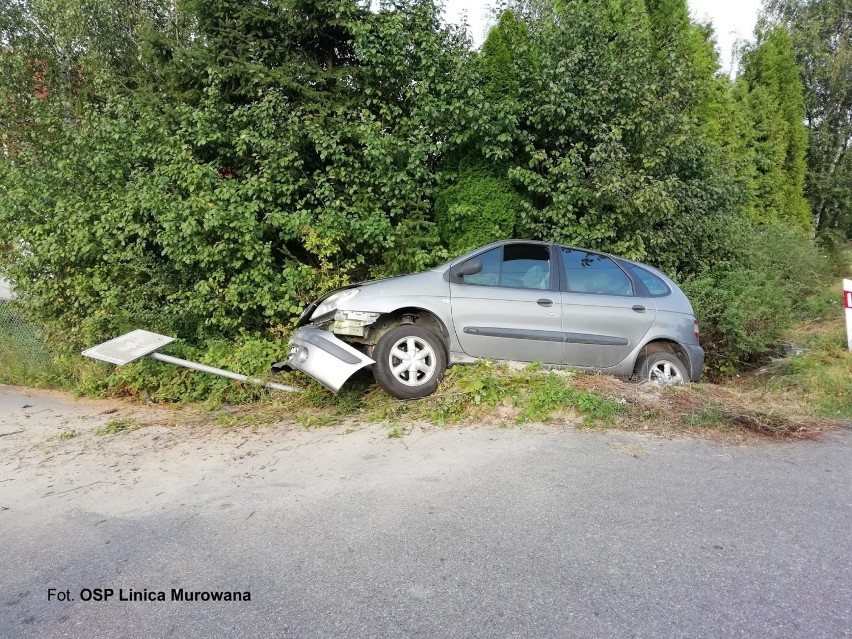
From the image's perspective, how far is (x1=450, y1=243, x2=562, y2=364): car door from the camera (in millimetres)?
6383

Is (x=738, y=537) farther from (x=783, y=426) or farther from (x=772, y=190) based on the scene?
(x=772, y=190)

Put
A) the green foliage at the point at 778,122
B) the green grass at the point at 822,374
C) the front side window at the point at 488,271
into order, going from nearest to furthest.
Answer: the green grass at the point at 822,374
the front side window at the point at 488,271
the green foliage at the point at 778,122

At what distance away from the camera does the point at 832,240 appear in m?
21.2

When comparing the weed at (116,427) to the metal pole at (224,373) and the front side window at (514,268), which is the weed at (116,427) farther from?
the front side window at (514,268)

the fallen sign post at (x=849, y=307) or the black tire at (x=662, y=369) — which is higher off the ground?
the fallen sign post at (x=849, y=307)

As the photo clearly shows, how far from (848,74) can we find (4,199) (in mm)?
29870

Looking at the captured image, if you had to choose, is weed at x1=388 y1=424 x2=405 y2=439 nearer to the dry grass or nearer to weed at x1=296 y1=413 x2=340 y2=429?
weed at x1=296 y1=413 x2=340 y2=429

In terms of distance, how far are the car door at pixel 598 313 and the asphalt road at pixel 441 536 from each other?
1.52 meters

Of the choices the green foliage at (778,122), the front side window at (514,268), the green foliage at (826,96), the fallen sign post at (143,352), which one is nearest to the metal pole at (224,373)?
the fallen sign post at (143,352)

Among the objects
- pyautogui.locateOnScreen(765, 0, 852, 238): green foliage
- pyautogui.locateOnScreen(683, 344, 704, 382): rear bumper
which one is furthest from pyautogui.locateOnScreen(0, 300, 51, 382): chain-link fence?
pyautogui.locateOnScreen(765, 0, 852, 238): green foliage

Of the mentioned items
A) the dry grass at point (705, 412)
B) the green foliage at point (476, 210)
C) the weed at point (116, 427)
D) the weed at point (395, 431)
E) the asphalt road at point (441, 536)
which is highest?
→ the green foliage at point (476, 210)

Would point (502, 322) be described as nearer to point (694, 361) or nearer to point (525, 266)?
point (525, 266)

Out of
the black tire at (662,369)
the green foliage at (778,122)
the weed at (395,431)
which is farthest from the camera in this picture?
the green foliage at (778,122)

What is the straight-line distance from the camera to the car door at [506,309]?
638cm
